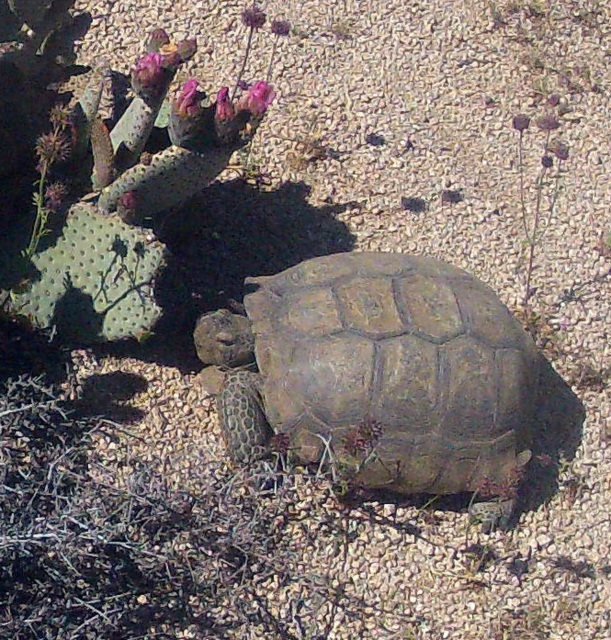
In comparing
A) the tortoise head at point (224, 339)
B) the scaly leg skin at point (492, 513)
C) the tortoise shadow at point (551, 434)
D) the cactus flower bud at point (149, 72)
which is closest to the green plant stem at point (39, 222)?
the cactus flower bud at point (149, 72)

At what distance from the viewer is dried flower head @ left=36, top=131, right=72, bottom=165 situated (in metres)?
3.90

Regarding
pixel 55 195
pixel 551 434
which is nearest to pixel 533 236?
pixel 551 434

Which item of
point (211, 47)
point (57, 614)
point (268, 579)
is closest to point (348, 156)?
point (211, 47)

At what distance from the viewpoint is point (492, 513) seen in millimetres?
4172

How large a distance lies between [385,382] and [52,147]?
1.57 metres

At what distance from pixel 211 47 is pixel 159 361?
2034mm

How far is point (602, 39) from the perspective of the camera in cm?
614

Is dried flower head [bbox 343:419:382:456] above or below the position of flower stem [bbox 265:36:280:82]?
below

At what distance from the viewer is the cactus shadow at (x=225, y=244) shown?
14.7ft

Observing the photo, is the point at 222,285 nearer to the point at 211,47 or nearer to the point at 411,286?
the point at 411,286

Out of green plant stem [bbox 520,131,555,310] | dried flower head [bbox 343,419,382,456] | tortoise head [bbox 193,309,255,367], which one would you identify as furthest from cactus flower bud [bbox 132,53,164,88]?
green plant stem [bbox 520,131,555,310]

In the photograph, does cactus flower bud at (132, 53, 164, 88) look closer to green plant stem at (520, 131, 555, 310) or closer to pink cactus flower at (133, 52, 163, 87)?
pink cactus flower at (133, 52, 163, 87)

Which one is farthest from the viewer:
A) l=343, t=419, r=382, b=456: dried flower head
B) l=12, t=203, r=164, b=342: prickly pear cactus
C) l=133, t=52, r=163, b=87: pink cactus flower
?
l=12, t=203, r=164, b=342: prickly pear cactus

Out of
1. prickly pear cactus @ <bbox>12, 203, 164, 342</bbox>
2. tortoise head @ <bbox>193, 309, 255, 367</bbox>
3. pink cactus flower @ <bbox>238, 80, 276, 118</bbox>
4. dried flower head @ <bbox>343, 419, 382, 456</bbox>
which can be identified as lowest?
dried flower head @ <bbox>343, 419, 382, 456</bbox>
